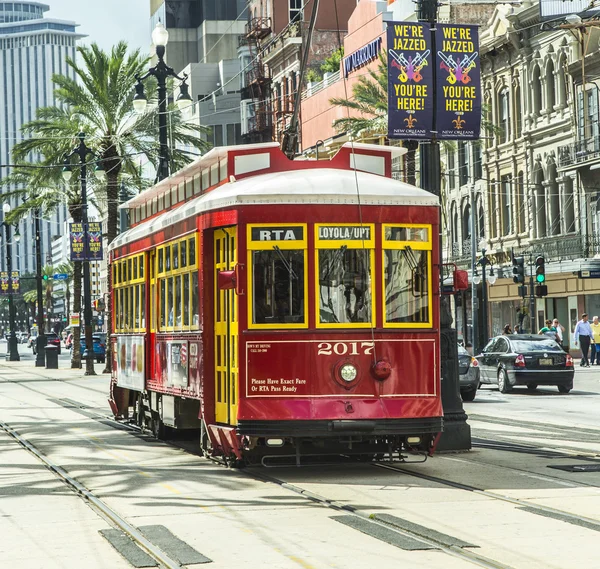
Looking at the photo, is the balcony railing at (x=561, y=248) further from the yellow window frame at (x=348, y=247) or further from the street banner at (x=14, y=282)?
the yellow window frame at (x=348, y=247)

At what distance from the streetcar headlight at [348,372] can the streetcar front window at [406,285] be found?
0.64 m

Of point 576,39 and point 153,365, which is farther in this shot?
point 576,39

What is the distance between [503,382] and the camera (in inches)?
1224

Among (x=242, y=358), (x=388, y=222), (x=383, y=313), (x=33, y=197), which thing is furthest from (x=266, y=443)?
(x=33, y=197)

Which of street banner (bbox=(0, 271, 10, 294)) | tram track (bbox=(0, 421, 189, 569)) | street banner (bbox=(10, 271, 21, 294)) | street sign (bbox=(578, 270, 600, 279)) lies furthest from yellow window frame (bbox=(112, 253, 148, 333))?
street banner (bbox=(0, 271, 10, 294))

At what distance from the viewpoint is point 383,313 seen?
42.9ft

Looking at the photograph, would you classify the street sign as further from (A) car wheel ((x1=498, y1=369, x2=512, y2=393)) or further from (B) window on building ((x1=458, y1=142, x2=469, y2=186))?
(A) car wheel ((x1=498, y1=369, x2=512, y2=393))

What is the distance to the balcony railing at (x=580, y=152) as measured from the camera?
48.3 metres

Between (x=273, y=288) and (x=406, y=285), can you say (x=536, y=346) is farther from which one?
(x=273, y=288)

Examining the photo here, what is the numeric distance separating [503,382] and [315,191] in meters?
18.9

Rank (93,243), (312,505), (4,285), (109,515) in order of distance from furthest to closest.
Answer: (4,285)
(93,243)
(312,505)
(109,515)

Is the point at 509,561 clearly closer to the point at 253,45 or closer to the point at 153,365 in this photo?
the point at 153,365

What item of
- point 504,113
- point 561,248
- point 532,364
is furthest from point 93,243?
point 504,113

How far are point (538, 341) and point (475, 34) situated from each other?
15340 mm
